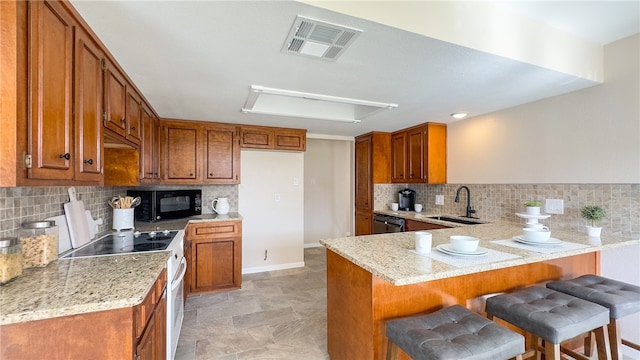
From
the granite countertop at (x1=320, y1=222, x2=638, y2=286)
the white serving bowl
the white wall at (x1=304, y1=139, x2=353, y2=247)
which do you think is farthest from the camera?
the white wall at (x1=304, y1=139, x2=353, y2=247)

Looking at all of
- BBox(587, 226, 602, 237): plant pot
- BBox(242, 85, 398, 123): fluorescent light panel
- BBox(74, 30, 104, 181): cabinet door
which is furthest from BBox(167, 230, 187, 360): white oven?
BBox(587, 226, 602, 237): plant pot

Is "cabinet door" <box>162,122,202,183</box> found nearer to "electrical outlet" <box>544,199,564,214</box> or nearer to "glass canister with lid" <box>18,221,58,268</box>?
"glass canister with lid" <box>18,221,58,268</box>

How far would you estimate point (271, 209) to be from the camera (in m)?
4.08

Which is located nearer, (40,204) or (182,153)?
(40,204)

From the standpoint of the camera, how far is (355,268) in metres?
1.57

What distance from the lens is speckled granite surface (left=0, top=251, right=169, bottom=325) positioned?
2.97 feet

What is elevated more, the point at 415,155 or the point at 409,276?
the point at 415,155

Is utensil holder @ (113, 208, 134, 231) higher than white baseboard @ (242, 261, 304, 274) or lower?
higher

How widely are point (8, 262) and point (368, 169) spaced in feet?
13.0

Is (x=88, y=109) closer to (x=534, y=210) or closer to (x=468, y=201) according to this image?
(x=534, y=210)

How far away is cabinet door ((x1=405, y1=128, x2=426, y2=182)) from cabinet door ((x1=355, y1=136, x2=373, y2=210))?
0.62m

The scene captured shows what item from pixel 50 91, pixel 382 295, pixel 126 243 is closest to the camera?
pixel 50 91

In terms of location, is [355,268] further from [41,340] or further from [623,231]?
[623,231]

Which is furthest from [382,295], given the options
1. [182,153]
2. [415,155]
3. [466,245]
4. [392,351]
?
[182,153]
